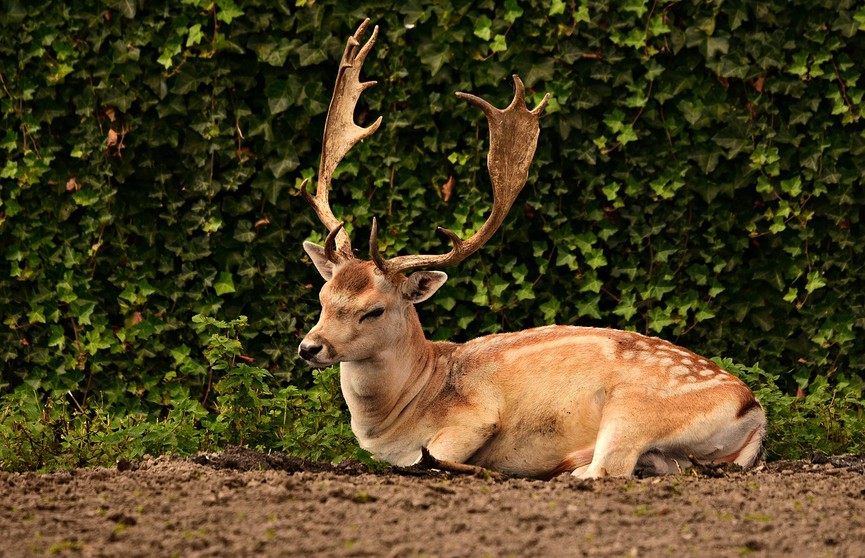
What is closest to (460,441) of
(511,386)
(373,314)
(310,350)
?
(511,386)

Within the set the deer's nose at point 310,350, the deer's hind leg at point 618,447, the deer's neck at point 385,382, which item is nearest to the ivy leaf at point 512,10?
the deer's neck at point 385,382

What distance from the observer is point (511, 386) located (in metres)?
6.26

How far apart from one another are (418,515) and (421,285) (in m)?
2.12

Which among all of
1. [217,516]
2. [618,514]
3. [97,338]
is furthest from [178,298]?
[618,514]

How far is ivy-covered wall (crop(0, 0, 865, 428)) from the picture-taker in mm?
7785

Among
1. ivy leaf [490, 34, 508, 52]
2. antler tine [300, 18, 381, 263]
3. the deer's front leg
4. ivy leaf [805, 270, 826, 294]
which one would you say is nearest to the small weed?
the deer's front leg

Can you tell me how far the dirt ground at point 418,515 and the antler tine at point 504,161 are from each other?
1.36 metres

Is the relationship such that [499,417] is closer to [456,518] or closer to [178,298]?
[456,518]

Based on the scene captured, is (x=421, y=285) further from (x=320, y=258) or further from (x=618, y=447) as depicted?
(x=618, y=447)

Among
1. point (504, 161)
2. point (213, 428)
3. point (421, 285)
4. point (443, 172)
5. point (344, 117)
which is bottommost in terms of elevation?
point (213, 428)

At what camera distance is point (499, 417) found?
244 inches

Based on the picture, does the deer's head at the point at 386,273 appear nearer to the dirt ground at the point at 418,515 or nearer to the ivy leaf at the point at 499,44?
the dirt ground at the point at 418,515

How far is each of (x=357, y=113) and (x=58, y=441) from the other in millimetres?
2813

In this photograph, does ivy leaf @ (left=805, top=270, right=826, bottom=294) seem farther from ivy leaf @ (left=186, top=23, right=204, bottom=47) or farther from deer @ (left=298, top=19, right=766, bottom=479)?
ivy leaf @ (left=186, top=23, right=204, bottom=47)
